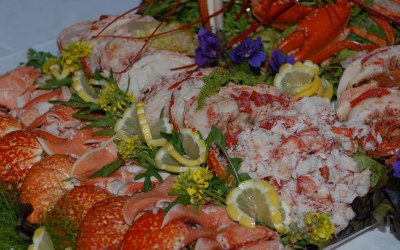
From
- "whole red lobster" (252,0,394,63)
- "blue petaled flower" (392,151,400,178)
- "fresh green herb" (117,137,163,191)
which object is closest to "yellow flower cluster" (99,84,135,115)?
"fresh green herb" (117,137,163,191)

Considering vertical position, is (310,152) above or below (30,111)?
below

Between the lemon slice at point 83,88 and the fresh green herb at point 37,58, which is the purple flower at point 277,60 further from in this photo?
the fresh green herb at point 37,58

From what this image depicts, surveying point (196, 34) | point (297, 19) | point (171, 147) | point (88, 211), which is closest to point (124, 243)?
point (88, 211)

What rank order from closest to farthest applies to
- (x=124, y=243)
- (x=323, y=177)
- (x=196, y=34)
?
(x=124, y=243)
(x=323, y=177)
(x=196, y=34)

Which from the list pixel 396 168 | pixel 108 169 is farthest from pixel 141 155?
pixel 396 168

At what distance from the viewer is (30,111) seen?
147 inches

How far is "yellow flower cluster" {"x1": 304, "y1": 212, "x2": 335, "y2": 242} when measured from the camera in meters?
2.75

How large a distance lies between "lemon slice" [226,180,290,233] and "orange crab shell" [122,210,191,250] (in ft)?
0.71

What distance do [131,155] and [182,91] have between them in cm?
38

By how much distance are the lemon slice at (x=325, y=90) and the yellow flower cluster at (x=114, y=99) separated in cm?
94

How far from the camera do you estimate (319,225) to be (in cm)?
277

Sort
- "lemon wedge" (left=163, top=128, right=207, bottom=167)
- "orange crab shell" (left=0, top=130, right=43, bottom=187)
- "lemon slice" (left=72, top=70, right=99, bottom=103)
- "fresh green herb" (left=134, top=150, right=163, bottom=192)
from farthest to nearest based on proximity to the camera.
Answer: "lemon slice" (left=72, top=70, right=99, bottom=103), "orange crab shell" (left=0, top=130, right=43, bottom=187), "fresh green herb" (left=134, top=150, right=163, bottom=192), "lemon wedge" (left=163, top=128, right=207, bottom=167)

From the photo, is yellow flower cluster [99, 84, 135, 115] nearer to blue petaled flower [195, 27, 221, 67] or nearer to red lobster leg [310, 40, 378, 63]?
blue petaled flower [195, 27, 221, 67]

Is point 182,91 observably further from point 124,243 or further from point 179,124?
point 124,243
